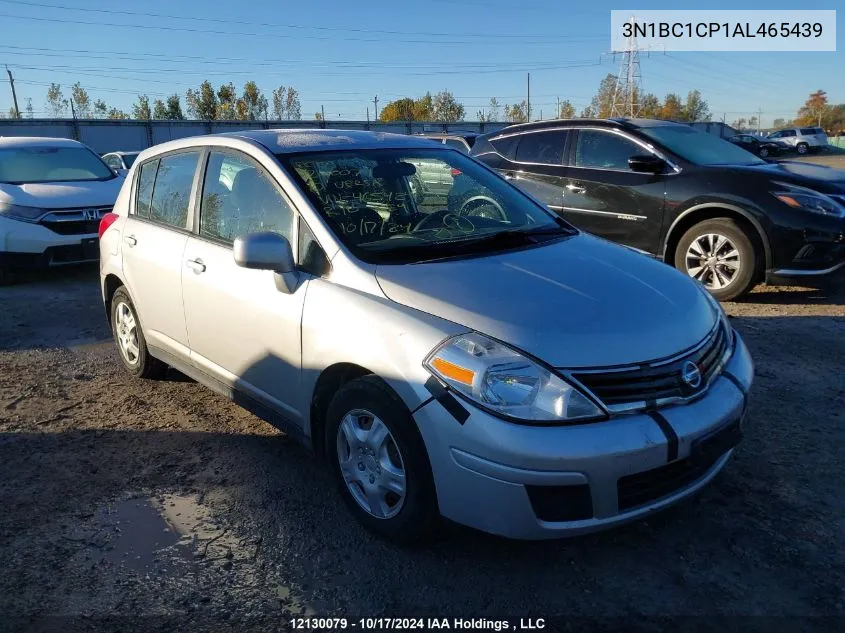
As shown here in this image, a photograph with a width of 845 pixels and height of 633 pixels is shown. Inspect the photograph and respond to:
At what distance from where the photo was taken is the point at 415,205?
144 inches

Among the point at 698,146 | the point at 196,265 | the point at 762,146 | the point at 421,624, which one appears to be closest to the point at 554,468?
the point at 421,624

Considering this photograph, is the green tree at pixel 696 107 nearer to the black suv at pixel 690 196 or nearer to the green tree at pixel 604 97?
the green tree at pixel 604 97

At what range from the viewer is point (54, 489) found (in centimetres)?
346

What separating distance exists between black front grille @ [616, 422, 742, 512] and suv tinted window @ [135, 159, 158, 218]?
3527 millimetres

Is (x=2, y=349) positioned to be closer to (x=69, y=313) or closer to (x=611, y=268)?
(x=69, y=313)

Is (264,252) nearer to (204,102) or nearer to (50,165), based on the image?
(50,165)

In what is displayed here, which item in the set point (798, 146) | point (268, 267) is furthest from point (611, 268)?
point (798, 146)

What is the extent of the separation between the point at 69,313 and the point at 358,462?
17.0 ft

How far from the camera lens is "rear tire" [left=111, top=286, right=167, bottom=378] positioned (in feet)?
15.7

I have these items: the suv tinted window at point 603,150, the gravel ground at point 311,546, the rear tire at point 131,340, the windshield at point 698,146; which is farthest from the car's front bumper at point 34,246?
the windshield at point 698,146

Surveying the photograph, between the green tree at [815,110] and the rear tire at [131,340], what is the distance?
335 feet

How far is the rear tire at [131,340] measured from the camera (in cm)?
477

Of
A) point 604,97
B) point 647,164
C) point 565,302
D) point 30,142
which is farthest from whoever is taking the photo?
point 604,97

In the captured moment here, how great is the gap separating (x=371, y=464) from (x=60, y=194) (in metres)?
7.08
